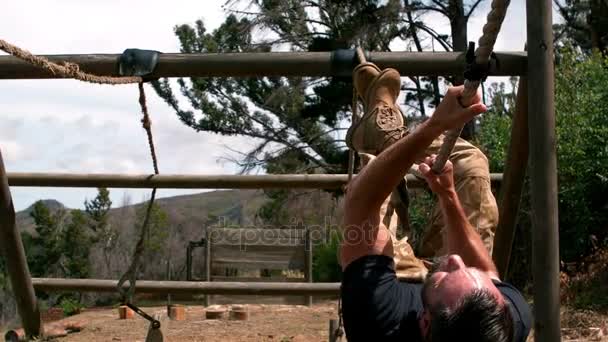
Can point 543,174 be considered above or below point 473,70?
below

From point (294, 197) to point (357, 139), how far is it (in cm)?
1212

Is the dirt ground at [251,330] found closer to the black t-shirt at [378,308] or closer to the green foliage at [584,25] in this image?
the black t-shirt at [378,308]

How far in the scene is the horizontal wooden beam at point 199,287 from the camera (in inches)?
169

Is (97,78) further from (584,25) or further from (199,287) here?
(584,25)

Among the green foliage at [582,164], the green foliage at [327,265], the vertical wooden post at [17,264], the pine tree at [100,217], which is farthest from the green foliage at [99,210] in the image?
the vertical wooden post at [17,264]

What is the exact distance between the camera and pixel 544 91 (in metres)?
3.18

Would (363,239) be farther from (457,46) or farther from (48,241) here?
(48,241)

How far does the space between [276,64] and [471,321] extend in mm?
1969

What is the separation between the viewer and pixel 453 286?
172cm

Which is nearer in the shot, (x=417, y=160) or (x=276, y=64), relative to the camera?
(x=417, y=160)

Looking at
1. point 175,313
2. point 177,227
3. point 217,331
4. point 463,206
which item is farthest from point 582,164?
point 177,227

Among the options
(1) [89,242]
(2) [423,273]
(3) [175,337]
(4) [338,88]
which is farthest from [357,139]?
(1) [89,242]

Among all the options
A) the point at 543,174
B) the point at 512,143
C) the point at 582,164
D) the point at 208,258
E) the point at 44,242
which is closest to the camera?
the point at 543,174

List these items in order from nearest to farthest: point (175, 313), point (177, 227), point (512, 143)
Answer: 1. point (512, 143)
2. point (175, 313)
3. point (177, 227)
